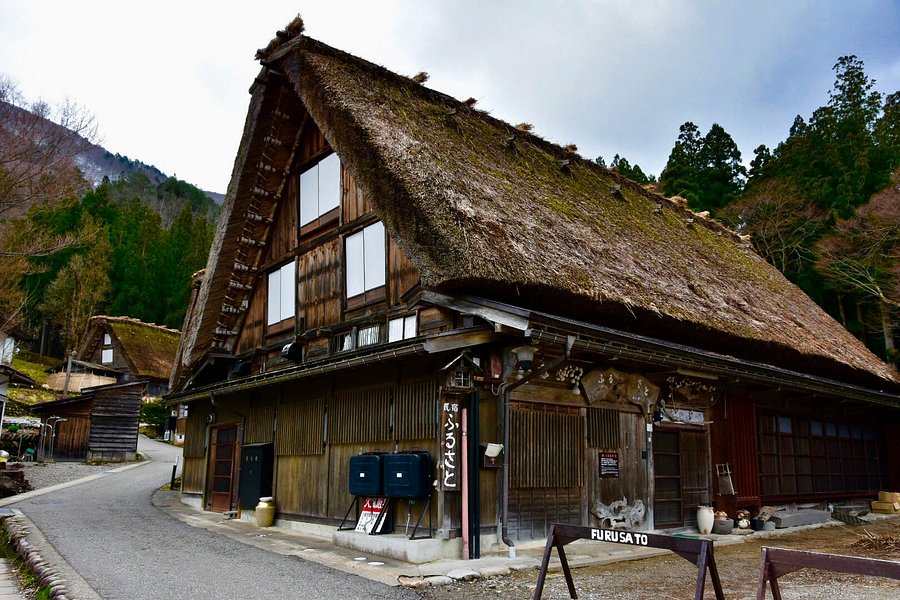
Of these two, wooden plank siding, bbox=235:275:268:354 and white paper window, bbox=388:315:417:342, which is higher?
wooden plank siding, bbox=235:275:268:354

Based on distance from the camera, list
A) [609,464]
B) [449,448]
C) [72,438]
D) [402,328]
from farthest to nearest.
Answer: [72,438] < [609,464] < [402,328] < [449,448]

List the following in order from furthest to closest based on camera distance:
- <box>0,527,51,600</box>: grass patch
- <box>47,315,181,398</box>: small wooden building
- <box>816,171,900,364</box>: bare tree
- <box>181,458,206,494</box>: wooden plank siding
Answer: <box>47,315,181,398</box>: small wooden building → <box>816,171,900,364</box>: bare tree → <box>181,458,206,494</box>: wooden plank siding → <box>0,527,51,600</box>: grass patch

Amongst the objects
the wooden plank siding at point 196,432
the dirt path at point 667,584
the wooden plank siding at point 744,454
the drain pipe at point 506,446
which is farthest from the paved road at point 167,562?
the wooden plank siding at point 744,454

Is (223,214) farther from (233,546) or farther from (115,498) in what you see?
(115,498)

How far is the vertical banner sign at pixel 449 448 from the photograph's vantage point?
7941mm

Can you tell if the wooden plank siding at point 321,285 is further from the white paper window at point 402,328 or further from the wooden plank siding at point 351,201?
the white paper window at point 402,328

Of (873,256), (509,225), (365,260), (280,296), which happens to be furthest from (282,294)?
(873,256)

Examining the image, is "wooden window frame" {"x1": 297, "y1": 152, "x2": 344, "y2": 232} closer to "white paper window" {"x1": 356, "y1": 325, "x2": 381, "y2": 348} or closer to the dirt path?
"white paper window" {"x1": 356, "y1": 325, "x2": 381, "y2": 348}

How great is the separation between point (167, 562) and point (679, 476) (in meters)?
7.91

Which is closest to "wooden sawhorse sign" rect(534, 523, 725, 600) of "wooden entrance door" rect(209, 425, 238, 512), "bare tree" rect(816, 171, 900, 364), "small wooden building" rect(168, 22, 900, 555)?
"small wooden building" rect(168, 22, 900, 555)

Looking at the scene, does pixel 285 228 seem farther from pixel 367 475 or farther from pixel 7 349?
pixel 7 349

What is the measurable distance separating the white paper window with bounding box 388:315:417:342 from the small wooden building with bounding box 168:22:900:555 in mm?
57

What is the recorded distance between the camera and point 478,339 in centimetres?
802

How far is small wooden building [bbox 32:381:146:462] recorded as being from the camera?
23.9 metres
